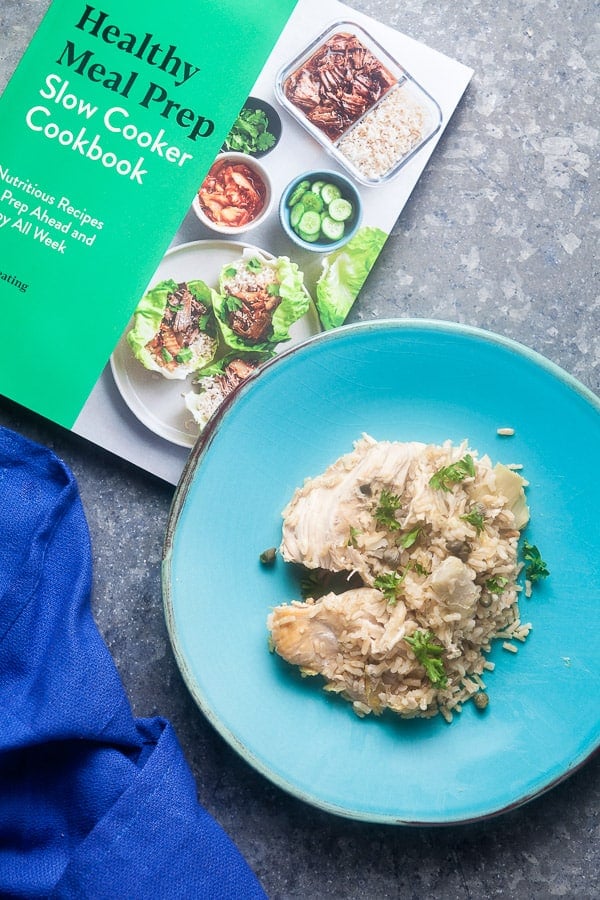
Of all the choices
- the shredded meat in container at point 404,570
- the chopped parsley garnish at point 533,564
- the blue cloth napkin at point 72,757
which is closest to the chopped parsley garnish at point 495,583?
the shredded meat in container at point 404,570

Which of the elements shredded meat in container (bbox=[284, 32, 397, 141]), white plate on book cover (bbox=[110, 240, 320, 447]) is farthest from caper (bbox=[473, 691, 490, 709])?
shredded meat in container (bbox=[284, 32, 397, 141])

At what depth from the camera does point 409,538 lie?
59.0 inches

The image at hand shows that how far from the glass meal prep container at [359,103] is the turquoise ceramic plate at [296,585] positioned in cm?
39

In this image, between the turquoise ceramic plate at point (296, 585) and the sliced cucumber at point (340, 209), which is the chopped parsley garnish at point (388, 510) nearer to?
the turquoise ceramic plate at point (296, 585)

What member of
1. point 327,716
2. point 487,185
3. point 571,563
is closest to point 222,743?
point 327,716

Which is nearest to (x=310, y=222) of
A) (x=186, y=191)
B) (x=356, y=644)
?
(x=186, y=191)

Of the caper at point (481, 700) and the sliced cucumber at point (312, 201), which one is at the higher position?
the sliced cucumber at point (312, 201)

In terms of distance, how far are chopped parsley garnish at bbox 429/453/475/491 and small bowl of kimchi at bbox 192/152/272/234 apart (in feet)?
2.18

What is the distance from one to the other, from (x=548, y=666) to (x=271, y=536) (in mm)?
601

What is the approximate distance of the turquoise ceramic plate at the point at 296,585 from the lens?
158 centimetres

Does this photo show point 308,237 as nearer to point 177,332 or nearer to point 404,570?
point 177,332

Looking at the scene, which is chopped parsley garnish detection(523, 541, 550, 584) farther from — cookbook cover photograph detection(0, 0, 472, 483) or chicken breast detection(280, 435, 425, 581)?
cookbook cover photograph detection(0, 0, 472, 483)

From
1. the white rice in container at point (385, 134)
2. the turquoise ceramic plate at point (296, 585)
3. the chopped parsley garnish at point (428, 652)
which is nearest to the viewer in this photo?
the chopped parsley garnish at point (428, 652)

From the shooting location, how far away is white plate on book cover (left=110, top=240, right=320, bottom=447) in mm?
1738
